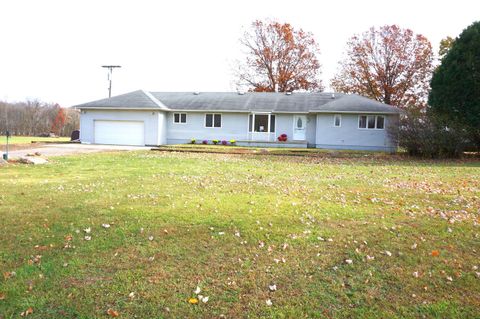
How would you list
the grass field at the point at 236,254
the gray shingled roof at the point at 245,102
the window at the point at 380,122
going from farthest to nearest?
1. the gray shingled roof at the point at 245,102
2. the window at the point at 380,122
3. the grass field at the point at 236,254

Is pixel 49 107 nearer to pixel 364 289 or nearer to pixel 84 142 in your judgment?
pixel 84 142

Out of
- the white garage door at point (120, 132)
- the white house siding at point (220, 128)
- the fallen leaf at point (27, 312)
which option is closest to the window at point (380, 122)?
the white house siding at point (220, 128)

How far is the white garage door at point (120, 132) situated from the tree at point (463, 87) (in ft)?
67.1

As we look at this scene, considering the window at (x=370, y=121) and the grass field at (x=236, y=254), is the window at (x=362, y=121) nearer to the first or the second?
the window at (x=370, y=121)

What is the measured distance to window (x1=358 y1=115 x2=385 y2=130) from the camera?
2511 cm

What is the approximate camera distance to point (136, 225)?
5332mm

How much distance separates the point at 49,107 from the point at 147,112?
36538 mm

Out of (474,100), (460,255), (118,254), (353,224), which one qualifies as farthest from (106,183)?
(474,100)

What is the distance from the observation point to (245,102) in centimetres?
2933

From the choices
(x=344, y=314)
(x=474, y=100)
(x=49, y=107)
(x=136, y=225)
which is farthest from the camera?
(x=49, y=107)

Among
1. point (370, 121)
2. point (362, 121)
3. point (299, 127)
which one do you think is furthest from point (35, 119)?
point (370, 121)

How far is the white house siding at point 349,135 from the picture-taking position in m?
25.1

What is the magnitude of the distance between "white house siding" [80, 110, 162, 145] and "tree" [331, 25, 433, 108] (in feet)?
76.5

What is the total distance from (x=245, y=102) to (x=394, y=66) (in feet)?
61.7
